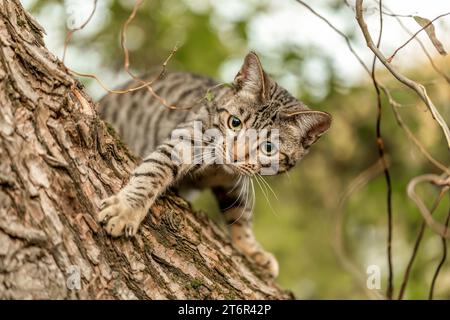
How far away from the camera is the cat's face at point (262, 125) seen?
309 centimetres

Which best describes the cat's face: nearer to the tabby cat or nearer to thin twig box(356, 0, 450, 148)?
the tabby cat

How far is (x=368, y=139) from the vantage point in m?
5.53

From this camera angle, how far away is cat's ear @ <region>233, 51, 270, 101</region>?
317 cm

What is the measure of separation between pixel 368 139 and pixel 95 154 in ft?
11.9

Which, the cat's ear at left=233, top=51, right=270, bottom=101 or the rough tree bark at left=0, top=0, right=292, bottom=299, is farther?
the cat's ear at left=233, top=51, right=270, bottom=101

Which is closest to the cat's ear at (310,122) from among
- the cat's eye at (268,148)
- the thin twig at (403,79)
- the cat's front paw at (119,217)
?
the cat's eye at (268,148)

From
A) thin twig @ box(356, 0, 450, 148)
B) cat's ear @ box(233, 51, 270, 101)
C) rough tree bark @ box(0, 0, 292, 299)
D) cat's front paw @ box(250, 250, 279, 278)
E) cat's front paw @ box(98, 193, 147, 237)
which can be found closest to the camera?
rough tree bark @ box(0, 0, 292, 299)

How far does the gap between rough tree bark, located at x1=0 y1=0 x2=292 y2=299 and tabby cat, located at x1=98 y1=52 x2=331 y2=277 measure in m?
0.09

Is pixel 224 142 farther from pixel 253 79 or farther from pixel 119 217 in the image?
pixel 119 217

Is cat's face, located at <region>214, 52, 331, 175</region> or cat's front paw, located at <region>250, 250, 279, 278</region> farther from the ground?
cat's face, located at <region>214, 52, 331, 175</region>

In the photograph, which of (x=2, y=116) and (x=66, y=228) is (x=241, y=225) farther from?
(x=2, y=116)

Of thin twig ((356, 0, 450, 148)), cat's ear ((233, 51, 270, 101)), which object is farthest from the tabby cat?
thin twig ((356, 0, 450, 148))
